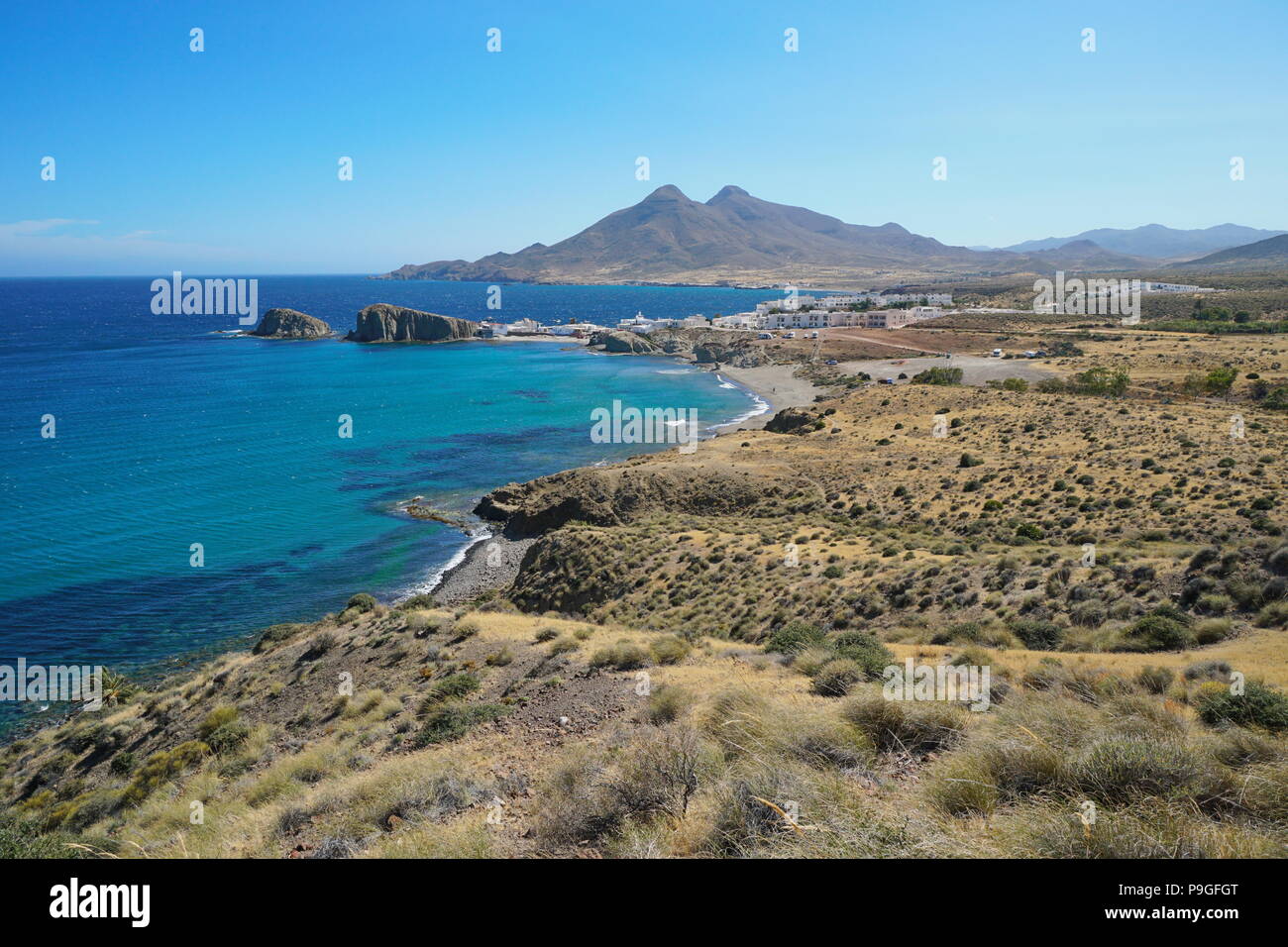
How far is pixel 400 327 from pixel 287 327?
73.5 feet

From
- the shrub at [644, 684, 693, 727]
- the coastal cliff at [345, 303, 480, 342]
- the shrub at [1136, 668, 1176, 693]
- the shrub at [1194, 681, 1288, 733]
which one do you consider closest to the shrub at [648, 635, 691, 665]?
the shrub at [644, 684, 693, 727]

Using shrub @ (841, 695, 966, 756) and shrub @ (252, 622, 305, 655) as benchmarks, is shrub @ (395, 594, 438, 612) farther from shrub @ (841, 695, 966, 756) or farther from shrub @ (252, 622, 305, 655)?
shrub @ (841, 695, 966, 756)

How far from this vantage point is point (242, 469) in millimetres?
48219

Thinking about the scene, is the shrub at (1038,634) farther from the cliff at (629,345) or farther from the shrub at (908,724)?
the cliff at (629,345)

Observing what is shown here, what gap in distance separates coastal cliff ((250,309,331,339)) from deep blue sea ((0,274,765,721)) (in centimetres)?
2205

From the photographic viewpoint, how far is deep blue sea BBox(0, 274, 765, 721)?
2700 centimetres

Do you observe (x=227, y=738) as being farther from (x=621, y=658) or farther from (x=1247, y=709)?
(x=1247, y=709)

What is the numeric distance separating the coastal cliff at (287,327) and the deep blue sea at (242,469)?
2205 cm

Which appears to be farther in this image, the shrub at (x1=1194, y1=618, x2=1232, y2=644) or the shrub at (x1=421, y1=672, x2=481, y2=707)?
the shrub at (x1=421, y1=672, x2=481, y2=707)

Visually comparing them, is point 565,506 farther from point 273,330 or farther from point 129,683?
point 273,330

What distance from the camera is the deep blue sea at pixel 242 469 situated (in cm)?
2700

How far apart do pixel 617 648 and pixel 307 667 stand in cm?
871

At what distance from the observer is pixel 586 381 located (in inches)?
3435
